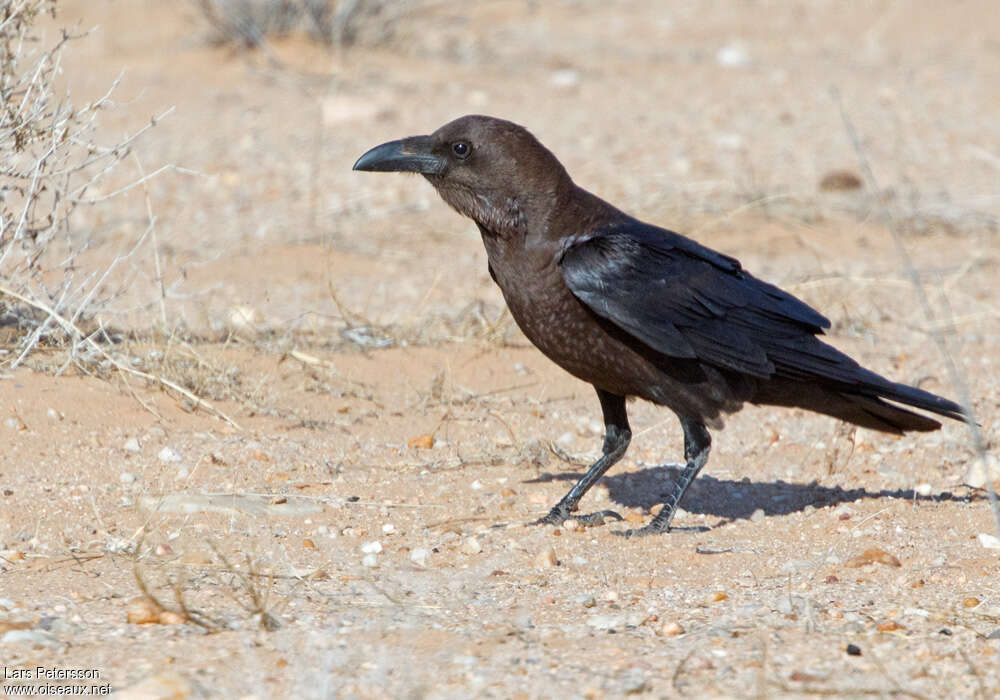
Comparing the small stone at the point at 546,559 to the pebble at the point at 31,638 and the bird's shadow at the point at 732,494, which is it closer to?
the bird's shadow at the point at 732,494

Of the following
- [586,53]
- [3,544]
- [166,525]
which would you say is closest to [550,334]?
[166,525]

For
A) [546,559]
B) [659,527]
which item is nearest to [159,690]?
[546,559]

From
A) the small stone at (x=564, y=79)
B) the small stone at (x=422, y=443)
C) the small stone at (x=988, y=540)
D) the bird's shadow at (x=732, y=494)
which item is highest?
the small stone at (x=564, y=79)

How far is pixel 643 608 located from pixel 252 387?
2.18 metres

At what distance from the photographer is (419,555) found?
12.8 feet

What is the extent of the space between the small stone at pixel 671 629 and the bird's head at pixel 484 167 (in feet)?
4.94

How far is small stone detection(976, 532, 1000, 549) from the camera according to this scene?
13.3 feet

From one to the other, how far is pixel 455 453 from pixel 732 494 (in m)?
1.07

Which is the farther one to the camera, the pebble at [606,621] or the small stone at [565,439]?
the small stone at [565,439]

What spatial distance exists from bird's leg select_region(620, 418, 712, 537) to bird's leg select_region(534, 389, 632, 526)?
160 mm

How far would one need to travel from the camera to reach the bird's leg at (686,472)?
4270mm

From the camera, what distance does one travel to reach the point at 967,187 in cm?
910

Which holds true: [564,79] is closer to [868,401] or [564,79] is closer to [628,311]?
[868,401]

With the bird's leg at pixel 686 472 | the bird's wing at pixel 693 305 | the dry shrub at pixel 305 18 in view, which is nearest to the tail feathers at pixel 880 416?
the bird's wing at pixel 693 305
